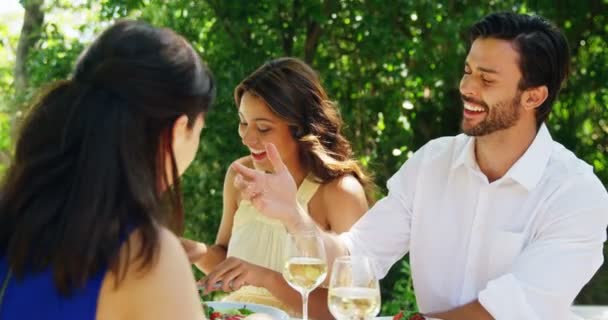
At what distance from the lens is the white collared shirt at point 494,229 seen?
2.30m

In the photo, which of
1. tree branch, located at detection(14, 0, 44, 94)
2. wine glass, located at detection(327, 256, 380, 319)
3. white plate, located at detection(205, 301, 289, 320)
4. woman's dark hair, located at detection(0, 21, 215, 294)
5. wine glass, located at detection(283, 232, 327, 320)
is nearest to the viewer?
woman's dark hair, located at detection(0, 21, 215, 294)

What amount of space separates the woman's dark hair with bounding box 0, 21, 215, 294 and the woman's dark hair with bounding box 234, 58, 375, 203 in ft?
5.18

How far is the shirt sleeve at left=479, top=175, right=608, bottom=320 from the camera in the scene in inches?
89.4

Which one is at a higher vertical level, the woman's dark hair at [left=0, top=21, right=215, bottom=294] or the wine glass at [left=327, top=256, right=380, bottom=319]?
the woman's dark hair at [left=0, top=21, right=215, bottom=294]

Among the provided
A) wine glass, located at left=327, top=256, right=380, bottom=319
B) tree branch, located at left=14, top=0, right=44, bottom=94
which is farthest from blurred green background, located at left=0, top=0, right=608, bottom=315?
wine glass, located at left=327, top=256, right=380, bottom=319

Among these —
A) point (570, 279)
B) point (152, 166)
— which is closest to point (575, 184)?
point (570, 279)

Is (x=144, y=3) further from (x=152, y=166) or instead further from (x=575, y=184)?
(x=152, y=166)

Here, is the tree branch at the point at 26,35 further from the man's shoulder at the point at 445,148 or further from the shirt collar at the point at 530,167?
the shirt collar at the point at 530,167

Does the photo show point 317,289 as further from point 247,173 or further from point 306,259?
point 306,259

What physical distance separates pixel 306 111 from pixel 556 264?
1.22m

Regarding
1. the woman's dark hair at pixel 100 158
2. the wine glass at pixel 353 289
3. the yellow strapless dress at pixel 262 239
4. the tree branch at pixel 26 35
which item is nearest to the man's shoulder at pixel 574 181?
the wine glass at pixel 353 289

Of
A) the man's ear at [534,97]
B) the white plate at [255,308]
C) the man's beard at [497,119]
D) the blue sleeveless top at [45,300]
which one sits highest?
the man's ear at [534,97]

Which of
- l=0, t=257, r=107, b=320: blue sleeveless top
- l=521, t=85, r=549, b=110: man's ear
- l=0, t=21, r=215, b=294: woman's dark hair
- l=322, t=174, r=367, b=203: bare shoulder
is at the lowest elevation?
l=322, t=174, r=367, b=203: bare shoulder

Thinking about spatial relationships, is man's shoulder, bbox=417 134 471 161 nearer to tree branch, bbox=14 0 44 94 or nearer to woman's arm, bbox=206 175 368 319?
woman's arm, bbox=206 175 368 319
